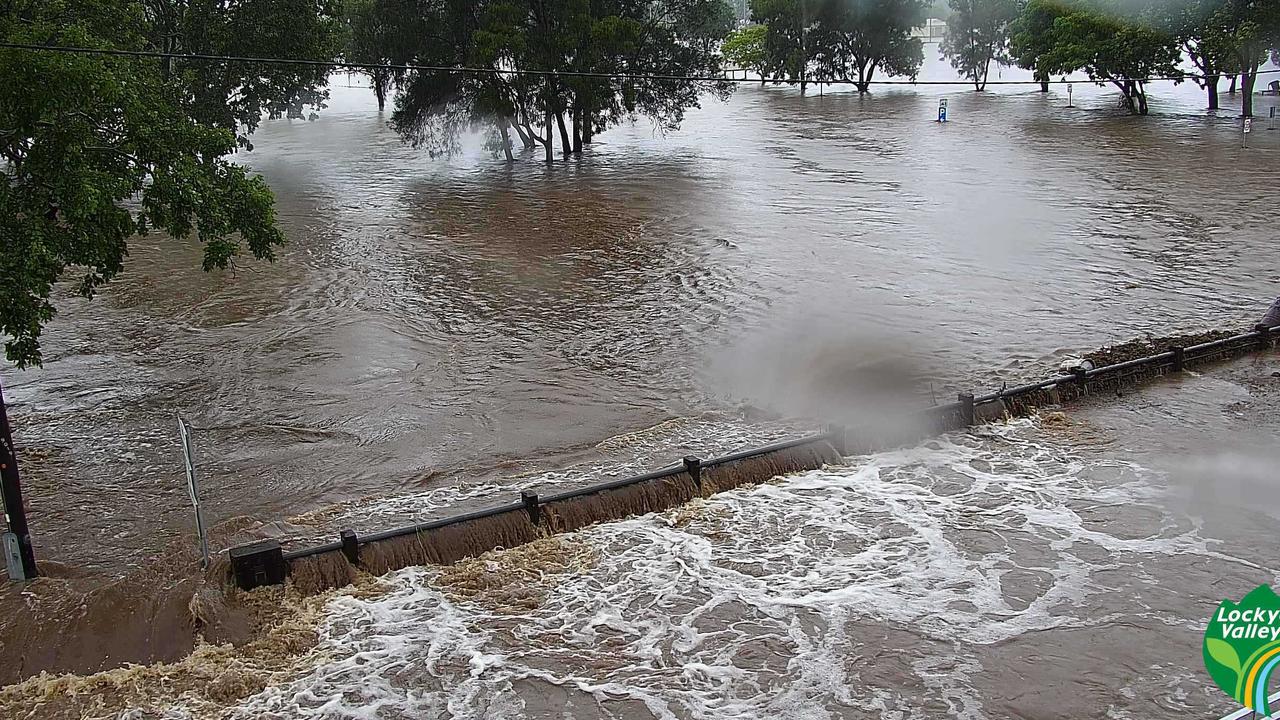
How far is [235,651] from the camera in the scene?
23.7 feet

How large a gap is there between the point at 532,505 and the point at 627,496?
87cm

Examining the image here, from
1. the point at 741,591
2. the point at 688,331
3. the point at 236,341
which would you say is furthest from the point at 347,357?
the point at 741,591

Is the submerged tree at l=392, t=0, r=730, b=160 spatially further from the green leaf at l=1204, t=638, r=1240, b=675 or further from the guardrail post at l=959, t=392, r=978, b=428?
the green leaf at l=1204, t=638, r=1240, b=675

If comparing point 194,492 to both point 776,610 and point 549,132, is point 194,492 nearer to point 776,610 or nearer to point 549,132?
point 776,610

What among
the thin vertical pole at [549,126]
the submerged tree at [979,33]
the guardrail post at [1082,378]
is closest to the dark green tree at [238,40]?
the thin vertical pole at [549,126]

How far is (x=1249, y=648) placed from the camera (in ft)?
9.84

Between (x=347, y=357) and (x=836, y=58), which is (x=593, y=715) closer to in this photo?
(x=347, y=357)

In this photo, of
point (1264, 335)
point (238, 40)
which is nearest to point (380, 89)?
point (238, 40)

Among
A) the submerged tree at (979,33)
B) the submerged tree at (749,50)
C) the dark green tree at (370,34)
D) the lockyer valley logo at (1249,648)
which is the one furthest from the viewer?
the submerged tree at (749,50)

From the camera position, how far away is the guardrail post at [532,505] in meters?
8.55

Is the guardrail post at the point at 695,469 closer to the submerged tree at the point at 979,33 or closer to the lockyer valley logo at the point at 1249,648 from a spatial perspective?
the lockyer valley logo at the point at 1249,648

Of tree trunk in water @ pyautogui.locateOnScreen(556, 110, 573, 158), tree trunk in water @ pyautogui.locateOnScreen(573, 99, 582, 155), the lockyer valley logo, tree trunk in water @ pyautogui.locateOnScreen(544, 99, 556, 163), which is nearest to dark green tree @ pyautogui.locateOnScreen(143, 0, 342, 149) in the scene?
tree trunk in water @ pyautogui.locateOnScreen(544, 99, 556, 163)

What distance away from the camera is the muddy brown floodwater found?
987cm

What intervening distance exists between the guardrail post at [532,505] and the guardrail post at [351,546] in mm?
1303
